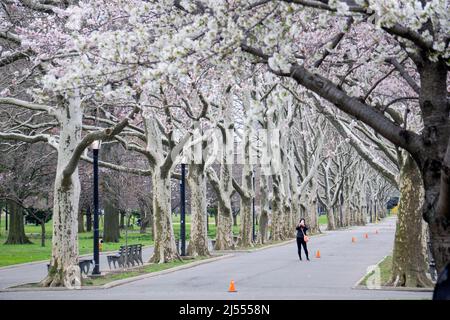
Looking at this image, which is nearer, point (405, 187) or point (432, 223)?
point (432, 223)

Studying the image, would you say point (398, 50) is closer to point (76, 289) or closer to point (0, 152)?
point (76, 289)

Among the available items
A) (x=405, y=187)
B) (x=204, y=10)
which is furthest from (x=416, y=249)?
(x=204, y=10)

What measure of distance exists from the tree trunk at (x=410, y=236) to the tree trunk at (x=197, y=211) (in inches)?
551

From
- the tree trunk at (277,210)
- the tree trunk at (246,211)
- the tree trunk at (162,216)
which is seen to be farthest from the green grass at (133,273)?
the tree trunk at (277,210)

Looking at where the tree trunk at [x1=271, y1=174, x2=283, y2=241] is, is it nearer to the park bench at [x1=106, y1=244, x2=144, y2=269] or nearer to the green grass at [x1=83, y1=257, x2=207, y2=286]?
the green grass at [x1=83, y1=257, x2=207, y2=286]

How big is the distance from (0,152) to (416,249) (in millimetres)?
22816

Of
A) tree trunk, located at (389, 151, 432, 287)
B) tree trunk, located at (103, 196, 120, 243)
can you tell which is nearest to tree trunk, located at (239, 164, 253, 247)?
tree trunk, located at (103, 196, 120, 243)

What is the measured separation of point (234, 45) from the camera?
10688 millimetres

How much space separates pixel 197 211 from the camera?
33.8m

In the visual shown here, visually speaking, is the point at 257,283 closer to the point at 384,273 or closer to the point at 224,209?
the point at 384,273

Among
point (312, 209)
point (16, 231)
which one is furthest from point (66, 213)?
point (312, 209)

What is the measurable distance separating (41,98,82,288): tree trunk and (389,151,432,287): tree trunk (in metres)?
8.34

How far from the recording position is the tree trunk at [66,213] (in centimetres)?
2133

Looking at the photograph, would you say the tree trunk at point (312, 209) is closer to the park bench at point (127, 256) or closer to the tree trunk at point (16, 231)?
the tree trunk at point (16, 231)
